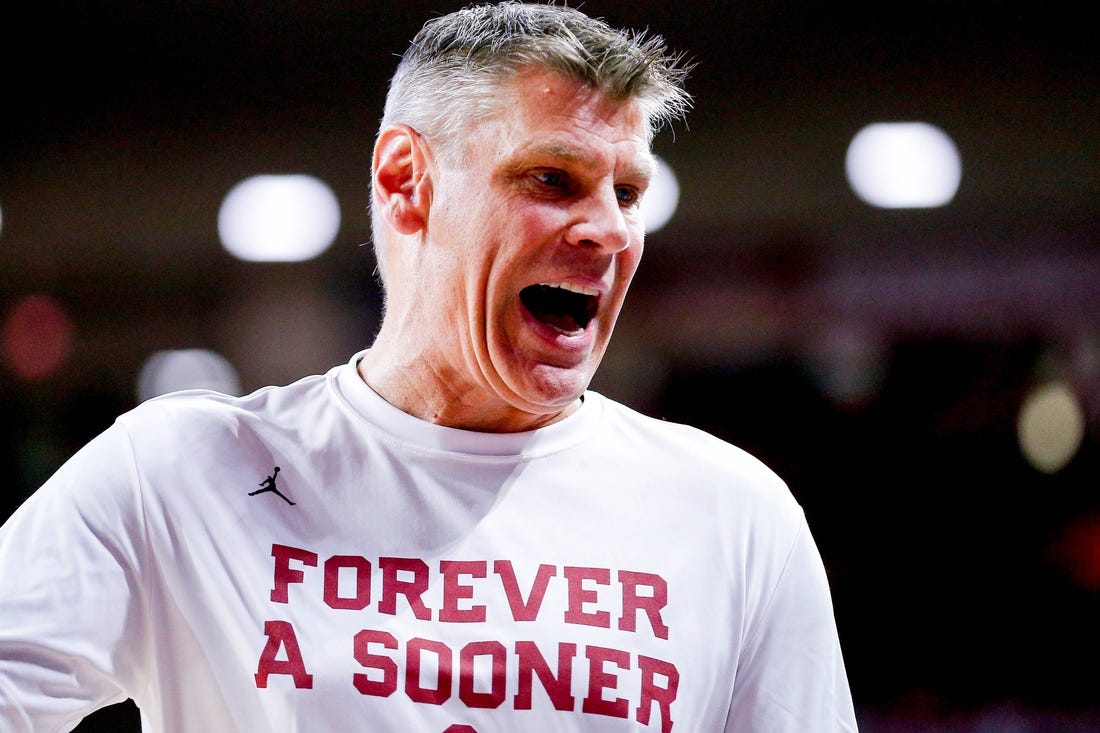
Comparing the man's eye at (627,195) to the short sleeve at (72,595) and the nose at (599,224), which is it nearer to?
the nose at (599,224)

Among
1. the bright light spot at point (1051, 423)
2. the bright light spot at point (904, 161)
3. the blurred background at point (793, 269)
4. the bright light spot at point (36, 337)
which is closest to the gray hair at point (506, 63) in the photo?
the blurred background at point (793, 269)

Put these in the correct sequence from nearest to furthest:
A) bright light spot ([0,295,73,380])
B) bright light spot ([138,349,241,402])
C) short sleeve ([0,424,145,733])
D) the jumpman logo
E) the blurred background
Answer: short sleeve ([0,424,145,733]) → the jumpman logo → the blurred background → bright light spot ([0,295,73,380]) → bright light spot ([138,349,241,402])

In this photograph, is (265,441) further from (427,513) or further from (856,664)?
(856,664)

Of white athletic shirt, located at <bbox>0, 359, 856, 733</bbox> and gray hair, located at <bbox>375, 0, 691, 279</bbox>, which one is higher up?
gray hair, located at <bbox>375, 0, 691, 279</bbox>

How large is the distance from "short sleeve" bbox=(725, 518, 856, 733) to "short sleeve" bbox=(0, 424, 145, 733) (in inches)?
24.1

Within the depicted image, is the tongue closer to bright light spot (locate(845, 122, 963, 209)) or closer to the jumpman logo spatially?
the jumpman logo

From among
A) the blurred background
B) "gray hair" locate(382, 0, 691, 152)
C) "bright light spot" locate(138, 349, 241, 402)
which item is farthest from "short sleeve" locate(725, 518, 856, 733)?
"bright light spot" locate(138, 349, 241, 402)

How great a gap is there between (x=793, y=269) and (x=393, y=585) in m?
2.71

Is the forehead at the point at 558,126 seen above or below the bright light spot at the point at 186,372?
above

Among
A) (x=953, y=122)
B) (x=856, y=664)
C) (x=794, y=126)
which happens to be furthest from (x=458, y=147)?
(x=856, y=664)

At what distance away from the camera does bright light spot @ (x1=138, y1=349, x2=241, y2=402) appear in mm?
3410

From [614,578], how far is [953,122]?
2683mm

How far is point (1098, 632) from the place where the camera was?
374cm

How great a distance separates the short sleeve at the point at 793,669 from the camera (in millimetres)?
1104
